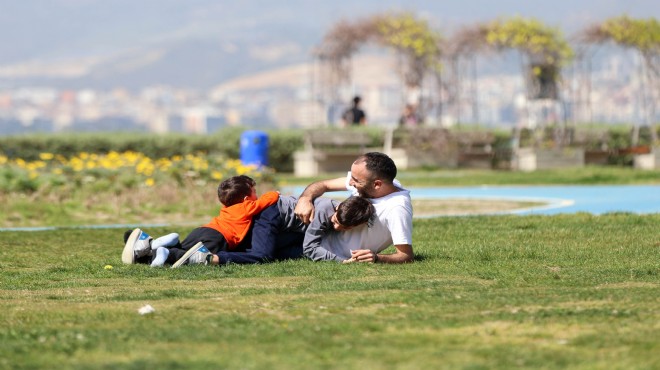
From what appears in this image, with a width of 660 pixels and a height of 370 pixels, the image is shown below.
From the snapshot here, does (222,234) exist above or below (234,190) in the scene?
below

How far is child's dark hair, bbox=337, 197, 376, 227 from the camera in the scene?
9.22 metres

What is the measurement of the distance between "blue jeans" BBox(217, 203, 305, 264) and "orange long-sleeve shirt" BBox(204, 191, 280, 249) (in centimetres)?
5

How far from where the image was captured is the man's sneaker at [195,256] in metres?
9.42

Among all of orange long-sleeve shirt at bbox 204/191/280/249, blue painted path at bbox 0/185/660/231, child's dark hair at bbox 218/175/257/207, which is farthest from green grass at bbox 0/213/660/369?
blue painted path at bbox 0/185/660/231

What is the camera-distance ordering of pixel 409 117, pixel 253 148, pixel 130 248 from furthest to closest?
pixel 409 117, pixel 253 148, pixel 130 248

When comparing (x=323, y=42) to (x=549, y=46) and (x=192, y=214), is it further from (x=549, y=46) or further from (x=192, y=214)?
(x=192, y=214)

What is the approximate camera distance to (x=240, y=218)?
9.75 meters

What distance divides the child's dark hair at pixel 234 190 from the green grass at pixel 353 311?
619 mm

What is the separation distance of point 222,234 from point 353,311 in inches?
121

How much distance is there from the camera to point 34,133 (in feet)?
103

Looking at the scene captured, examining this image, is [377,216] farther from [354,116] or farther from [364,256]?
[354,116]

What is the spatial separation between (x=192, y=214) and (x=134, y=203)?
77 cm

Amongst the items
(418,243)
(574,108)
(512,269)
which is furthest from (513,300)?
(574,108)

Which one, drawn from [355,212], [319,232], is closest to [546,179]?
[319,232]
